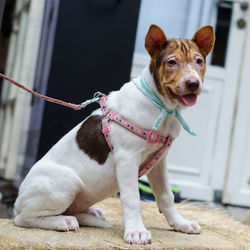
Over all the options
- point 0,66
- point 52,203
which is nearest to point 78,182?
point 52,203

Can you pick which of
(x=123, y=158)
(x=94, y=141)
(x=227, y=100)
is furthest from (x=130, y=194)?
(x=227, y=100)

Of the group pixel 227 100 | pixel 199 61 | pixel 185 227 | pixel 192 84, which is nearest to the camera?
pixel 192 84

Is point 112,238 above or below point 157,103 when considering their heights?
below

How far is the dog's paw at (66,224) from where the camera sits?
1.60m

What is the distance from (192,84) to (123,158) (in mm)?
386

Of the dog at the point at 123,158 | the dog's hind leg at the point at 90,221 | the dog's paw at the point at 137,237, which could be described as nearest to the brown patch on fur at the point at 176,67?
the dog at the point at 123,158

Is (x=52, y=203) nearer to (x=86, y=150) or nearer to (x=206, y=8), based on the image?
(x=86, y=150)

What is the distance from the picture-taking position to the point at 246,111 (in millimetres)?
3879

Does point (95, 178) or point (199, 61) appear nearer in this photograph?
point (199, 61)

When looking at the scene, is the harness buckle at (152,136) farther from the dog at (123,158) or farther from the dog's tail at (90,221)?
the dog's tail at (90,221)

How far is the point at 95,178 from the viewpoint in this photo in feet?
5.30

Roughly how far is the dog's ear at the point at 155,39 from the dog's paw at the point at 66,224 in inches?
29.2

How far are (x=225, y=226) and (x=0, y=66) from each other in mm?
5616

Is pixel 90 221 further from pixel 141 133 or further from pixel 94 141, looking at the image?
pixel 141 133
